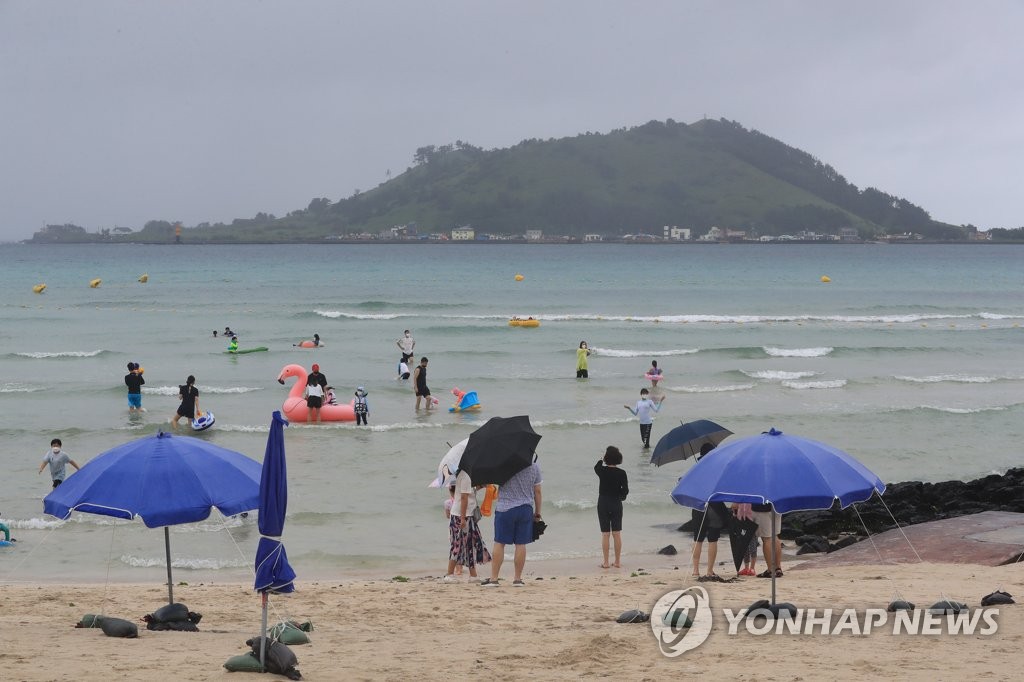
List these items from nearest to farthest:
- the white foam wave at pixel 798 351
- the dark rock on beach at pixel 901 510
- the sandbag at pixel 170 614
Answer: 1. the sandbag at pixel 170 614
2. the dark rock on beach at pixel 901 510
3. the white foam wave at pixel 798 351

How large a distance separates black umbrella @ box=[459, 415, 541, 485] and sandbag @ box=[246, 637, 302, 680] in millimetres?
3687

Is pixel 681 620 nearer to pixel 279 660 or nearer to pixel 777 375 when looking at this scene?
pixel 279 660

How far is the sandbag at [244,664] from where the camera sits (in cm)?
732

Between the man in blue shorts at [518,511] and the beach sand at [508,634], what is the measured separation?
424 mm

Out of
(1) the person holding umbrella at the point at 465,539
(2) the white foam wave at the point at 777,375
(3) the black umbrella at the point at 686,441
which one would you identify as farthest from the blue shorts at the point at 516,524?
(2) the white foam wave at the point at 777,375

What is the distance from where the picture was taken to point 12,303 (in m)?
65.3

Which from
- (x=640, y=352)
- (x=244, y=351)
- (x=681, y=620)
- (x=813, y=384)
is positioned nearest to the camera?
(x=681, y=620)

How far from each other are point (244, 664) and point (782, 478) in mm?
4349

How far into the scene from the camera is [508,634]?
8.95m

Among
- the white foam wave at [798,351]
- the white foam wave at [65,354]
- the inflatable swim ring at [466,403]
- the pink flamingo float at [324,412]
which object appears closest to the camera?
the pink flamingo float at [324,412]

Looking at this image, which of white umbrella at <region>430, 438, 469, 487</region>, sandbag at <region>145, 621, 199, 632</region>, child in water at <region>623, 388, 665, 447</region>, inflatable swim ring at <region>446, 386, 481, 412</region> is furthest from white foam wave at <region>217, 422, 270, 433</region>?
sandbag at <region>145, 621, 199, 632</region>

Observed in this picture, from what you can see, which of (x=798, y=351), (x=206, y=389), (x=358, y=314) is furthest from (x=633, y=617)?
(x=358, y=314)

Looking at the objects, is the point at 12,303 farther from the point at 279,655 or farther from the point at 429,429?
the point at 279,655

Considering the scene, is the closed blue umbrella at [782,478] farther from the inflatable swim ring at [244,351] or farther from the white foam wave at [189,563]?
the inflatable swim ring at [244,351]
